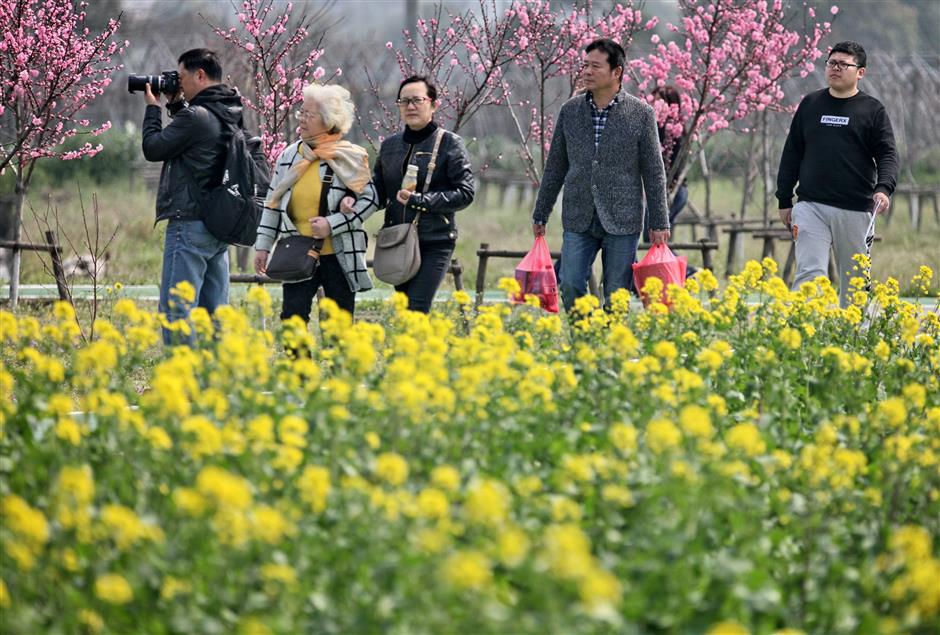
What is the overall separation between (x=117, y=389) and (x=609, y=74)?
10.2 ft

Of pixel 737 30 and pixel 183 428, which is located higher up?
pixel 737 30

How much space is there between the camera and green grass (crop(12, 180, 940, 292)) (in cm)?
1233

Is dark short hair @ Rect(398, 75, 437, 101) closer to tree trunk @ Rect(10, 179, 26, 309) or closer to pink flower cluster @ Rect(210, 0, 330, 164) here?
pink flower cluster @ Rect(210, 0, 330, 164)

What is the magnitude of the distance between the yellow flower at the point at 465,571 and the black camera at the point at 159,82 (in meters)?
3.84

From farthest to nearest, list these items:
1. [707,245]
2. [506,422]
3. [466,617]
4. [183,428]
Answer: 1. [707,245]
2. [506,422]
3. [183,428]
4. [466,617]

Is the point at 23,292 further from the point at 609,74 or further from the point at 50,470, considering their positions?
the point at 50,470


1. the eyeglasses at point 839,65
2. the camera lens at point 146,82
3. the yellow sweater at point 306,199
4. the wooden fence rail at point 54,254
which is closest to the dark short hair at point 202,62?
the camera lens at point 146,82

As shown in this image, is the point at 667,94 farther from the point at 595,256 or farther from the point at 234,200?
the point at 234,200

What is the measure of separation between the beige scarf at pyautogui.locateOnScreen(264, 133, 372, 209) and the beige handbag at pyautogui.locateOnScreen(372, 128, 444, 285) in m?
0.25

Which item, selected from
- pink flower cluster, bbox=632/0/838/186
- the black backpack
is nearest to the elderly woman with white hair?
the black backpack

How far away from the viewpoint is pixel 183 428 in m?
3.24

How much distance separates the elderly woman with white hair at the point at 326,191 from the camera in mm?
5742

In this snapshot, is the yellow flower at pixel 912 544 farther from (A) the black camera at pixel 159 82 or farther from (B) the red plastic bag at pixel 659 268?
(A) the black camera at pixel 159 82

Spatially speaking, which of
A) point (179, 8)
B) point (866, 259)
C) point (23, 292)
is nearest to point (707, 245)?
point (866, 259)
